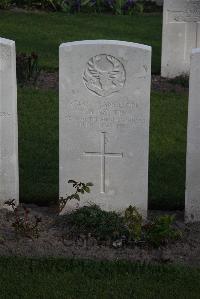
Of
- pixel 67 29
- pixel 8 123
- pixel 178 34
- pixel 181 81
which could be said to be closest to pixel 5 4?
pixel 67 29

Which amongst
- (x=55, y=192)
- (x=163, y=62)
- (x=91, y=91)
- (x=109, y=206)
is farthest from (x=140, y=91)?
(x=163, y=62)

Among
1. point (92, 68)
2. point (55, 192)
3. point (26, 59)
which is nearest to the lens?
point (92, 68)

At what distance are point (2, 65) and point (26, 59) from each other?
4.48 m

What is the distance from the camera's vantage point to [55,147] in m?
9.45

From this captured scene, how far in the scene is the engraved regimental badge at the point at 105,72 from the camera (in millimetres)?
7109

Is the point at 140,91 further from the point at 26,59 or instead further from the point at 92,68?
the point at 26,59

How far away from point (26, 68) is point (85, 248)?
522 cm

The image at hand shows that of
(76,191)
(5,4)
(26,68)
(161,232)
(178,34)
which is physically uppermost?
(5,4)

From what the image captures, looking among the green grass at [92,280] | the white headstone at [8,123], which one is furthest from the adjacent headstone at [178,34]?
the green grass at [92,280]

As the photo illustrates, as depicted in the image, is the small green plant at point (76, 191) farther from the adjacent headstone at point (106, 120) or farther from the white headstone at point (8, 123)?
the white headstone at point (8, 123)

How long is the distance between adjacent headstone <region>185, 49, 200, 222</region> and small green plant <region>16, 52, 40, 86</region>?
4623mm

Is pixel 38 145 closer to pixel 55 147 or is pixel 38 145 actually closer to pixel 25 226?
pixel 55 147

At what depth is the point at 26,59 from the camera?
11641 millimetres

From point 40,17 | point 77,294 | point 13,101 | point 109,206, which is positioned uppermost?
point 40,17
